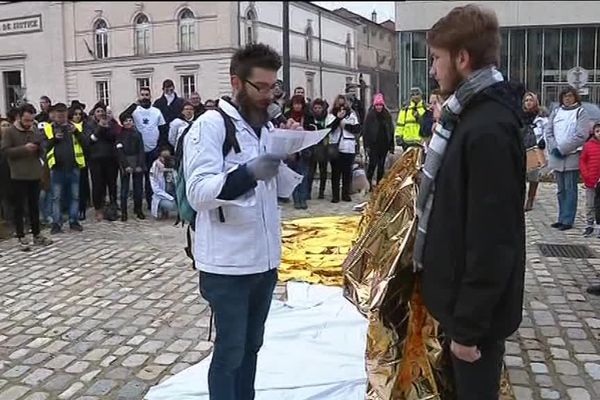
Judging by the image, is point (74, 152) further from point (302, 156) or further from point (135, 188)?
point (302, 156)

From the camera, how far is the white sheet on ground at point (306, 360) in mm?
3918

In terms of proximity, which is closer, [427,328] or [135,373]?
[427,328]

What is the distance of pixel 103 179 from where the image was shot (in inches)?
413

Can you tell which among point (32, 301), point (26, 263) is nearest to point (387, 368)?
point (32, 301)

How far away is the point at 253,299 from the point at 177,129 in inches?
318

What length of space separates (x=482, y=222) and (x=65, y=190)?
8501 mm

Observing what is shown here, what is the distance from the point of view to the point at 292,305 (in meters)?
5.59

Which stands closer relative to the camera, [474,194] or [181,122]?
[474,194]

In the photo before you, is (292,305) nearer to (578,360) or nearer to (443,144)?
(578,360)

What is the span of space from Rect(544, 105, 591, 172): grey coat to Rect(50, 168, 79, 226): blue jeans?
647 cm

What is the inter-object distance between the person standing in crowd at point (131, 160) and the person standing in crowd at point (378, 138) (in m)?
4.07

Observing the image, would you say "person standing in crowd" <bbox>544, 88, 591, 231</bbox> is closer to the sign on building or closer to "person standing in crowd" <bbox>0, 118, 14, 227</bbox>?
"person standing in crowd" <bbox>0, 118, 14, 227</bbox>

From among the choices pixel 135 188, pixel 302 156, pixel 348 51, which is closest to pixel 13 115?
pixel 135 188

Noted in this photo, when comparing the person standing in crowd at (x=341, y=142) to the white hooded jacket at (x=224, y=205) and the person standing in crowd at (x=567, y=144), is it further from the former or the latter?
the white hooded jacket at (x=224, y=205)
